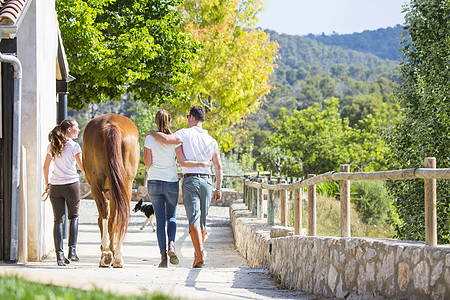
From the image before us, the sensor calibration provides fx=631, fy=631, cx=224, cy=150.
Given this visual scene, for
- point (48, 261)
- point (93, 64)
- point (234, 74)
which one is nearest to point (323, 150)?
point (234, 74)

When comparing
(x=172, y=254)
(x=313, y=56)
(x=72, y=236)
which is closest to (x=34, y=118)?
(x=72, y=236)

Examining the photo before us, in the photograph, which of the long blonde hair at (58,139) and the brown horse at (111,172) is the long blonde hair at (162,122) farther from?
the long blonde hair at (58,139)

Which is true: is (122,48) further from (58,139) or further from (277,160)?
(277,160)

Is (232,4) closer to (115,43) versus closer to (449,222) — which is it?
(115,43)

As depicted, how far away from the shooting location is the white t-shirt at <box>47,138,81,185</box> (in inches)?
309

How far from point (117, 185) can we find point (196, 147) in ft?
3.43

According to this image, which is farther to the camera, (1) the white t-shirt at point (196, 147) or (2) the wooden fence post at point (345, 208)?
(1) the white t-shirt at point (196, 147)

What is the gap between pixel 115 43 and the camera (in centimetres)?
1738

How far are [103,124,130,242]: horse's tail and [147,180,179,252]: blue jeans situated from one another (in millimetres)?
324

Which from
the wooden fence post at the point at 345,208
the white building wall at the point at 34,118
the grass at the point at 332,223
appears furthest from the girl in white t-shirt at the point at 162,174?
the grass at the point at 332,223

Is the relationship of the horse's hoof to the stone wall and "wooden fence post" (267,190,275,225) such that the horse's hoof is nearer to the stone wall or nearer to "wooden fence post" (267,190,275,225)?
the stone wall

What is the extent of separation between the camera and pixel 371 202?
69.5 feet

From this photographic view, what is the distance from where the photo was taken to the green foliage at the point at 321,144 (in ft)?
119

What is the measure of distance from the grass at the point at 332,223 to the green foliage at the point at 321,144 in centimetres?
1604
